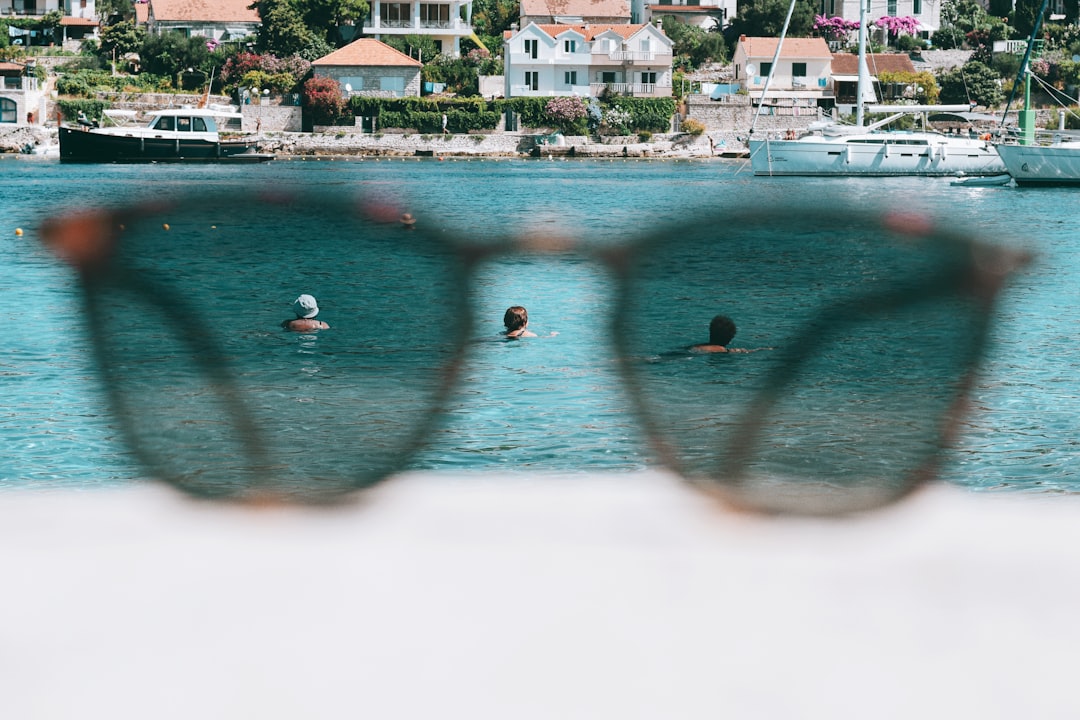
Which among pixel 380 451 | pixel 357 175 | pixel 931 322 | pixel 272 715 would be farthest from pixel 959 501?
pixel 357 175

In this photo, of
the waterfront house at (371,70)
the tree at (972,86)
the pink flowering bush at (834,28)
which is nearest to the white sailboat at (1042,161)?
the tree at (972,86)

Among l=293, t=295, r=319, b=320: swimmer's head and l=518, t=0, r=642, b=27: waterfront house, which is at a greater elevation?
l=518, t=0, r=642, b=27: waterfront house

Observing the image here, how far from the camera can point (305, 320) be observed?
15.0 metres

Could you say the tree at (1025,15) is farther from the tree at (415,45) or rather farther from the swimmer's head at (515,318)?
the swimmer's head at (515,318)

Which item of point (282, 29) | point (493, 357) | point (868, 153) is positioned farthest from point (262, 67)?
point (493, 357)

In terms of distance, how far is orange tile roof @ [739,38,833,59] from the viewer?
68.8 metres

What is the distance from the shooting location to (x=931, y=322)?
14.3m

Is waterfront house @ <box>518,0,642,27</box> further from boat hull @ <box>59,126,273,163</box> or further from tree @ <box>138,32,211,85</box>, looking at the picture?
boat hull @ <box>59,126,273,163</box>

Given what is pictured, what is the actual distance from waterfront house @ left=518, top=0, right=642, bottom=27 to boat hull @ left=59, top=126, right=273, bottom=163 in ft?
64.9

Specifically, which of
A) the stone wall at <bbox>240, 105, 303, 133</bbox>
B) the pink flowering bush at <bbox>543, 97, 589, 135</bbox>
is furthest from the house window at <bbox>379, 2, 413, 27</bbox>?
the pink flowering bush at <bbox>543, 97, 589, 135</bbox>

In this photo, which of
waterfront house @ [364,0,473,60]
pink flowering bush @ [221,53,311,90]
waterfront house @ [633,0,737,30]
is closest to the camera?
pink flowering bush @ [221,53,311,90]

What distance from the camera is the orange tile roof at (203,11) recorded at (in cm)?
7094

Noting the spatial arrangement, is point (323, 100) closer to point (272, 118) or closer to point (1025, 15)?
point (272, 118)

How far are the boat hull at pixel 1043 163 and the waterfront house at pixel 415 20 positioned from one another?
3058cm
